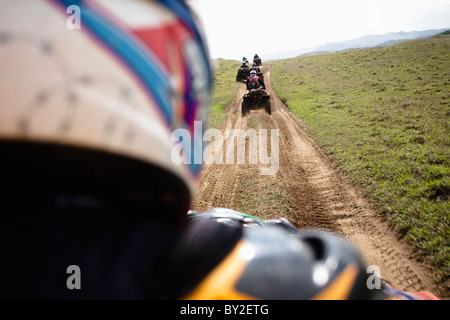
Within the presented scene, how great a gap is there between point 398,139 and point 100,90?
800 centimetres

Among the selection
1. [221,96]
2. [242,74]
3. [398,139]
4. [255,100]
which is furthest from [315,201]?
[242,74]

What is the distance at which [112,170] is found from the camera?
1.78 feet

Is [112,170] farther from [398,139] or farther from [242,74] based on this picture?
[242,74]

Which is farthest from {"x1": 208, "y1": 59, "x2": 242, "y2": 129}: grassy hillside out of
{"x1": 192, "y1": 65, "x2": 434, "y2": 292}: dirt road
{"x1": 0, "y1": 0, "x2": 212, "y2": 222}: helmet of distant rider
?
{"x1": 192, "y1": 65, "x2": 434, "y2": 292}: dirt road

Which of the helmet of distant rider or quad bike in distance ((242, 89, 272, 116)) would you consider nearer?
the helmet of distant rider

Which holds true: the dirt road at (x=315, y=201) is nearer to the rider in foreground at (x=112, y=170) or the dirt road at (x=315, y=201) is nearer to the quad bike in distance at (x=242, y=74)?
the rider in foreground at (x=112, y=170)

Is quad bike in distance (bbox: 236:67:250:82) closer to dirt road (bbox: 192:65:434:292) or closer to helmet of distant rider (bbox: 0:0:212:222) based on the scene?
dirt road (bbox: 192:65:434:292)

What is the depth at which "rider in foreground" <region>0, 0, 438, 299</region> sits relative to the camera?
448 millimetres

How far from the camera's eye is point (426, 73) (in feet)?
53.4

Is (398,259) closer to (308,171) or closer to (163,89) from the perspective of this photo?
(308,171)

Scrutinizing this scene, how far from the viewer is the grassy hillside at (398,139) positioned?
11.6 ft

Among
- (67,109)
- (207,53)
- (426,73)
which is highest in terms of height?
(426,73)

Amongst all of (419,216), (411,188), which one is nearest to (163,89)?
(419,216)

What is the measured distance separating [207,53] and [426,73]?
2150cm
